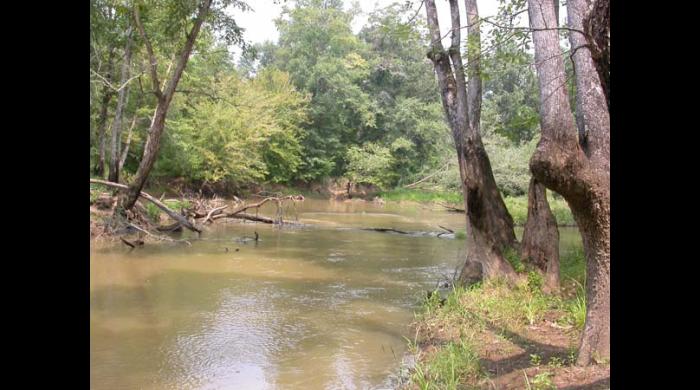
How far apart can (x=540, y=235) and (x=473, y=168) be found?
1.53m

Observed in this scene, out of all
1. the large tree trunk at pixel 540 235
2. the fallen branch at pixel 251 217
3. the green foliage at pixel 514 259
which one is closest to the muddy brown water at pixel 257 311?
the fallen branch at pixel 251 217

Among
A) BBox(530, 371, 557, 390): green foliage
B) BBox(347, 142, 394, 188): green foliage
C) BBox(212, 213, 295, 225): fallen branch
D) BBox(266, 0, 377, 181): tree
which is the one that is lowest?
BBox(530, 371, 557, 390): green foliage

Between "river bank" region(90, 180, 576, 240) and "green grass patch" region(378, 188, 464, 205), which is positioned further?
"green grass patch" region(378, 188, 464, 205)

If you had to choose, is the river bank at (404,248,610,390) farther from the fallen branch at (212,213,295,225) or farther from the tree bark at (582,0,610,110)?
the fallen branch at (212,213,295,225)

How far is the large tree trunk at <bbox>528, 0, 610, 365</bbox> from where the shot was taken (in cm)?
465

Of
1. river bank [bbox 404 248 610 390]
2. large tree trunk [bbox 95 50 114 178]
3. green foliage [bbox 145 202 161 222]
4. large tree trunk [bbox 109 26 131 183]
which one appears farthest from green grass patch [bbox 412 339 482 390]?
large tree trunk [bbox 95 50 114 178]

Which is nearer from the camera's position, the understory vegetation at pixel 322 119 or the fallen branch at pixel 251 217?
the fallen branch at pixel 251 217

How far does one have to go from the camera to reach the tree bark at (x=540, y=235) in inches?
349

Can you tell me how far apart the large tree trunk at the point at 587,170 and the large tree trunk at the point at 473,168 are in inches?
144

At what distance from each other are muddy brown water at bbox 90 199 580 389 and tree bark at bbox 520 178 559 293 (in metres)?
2.23

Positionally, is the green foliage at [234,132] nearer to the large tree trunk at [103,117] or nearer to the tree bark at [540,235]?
the large tree trunk at [103,117]

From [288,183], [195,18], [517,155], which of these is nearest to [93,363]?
[195,18]

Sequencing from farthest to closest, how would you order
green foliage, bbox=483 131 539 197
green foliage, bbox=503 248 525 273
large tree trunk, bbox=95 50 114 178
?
1. green foliage, bbox=483 131 539 197
2. large tree trunk, bbox=95 50 114 178
3. green foliage, bbox=503 248 525 273
